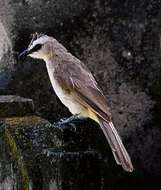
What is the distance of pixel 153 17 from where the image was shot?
9.59 meters

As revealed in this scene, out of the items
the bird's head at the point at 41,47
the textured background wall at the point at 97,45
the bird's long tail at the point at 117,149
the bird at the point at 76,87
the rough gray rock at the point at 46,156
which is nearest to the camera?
the rough gray rock at the point at 46,156

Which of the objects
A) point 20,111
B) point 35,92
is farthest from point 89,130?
point 35,92

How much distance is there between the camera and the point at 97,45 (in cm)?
966

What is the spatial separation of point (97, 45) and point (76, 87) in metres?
2.15

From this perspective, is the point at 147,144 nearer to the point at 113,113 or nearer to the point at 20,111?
the point at 113,113

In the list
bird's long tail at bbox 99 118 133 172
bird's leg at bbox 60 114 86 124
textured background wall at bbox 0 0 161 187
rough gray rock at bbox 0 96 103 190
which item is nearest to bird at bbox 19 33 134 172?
bird's long tail at bbox 99 118 133 172

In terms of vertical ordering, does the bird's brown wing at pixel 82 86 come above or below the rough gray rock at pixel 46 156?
above

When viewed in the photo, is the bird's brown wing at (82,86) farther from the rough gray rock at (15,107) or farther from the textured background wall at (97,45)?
the textured background wall at (97,45)

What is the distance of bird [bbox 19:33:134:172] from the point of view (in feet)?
24.0

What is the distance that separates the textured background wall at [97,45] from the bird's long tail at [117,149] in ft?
7.92

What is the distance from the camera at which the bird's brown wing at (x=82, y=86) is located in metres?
7.39

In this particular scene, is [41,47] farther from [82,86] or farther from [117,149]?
[117,149]

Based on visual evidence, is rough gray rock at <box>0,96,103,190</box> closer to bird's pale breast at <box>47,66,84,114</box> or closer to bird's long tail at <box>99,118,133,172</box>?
bird's long tail at <box>99,118,133,172</box>

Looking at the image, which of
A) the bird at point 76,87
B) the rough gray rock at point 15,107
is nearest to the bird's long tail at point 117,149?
the bird at point 76,87
